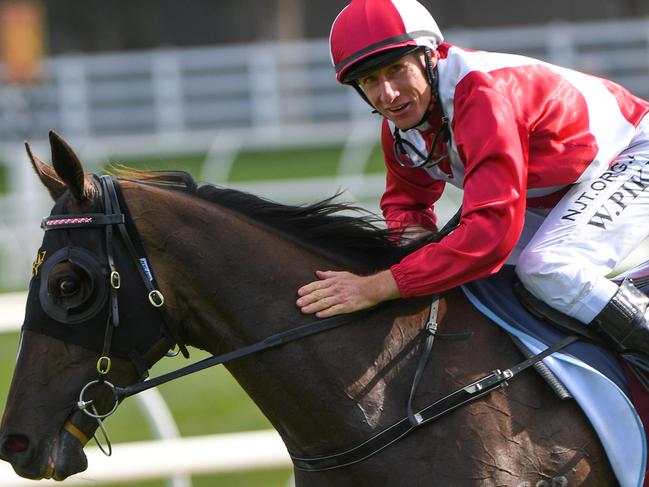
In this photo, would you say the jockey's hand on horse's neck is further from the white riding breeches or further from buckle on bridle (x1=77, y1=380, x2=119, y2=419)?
buckle on bridle (x1=77, y1=380, x2=119, y2=419)

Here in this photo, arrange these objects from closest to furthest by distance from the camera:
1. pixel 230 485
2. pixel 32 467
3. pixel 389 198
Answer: pixel 32 467, pixel 389 198, pixel 230 485

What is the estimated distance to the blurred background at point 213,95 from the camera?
10148mm

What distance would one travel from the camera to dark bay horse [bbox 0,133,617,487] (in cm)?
288

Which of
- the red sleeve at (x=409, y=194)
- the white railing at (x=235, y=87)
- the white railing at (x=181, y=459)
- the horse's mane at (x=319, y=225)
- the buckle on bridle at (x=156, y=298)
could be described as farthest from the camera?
the white railing at (x=235, y=87)

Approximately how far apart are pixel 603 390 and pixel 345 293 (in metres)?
0.71

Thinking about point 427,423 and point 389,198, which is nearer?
point 427,423

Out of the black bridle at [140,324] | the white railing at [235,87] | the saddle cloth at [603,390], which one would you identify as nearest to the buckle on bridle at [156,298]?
the black bridle at [140,324]

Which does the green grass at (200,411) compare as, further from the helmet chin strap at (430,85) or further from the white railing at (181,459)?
the helmet chin strap at (430,85)

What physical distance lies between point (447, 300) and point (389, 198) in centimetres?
67

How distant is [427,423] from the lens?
291 centimetres

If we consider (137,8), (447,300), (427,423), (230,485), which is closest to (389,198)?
(447,300)

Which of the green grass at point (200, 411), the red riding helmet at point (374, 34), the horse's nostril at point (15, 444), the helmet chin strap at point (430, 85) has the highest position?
the red riding helmet at point (374, 34)

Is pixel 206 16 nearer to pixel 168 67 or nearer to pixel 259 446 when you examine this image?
pixel 168 67

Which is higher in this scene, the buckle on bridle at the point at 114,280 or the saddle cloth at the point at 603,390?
the buckle on bridle at the point at 114,280
